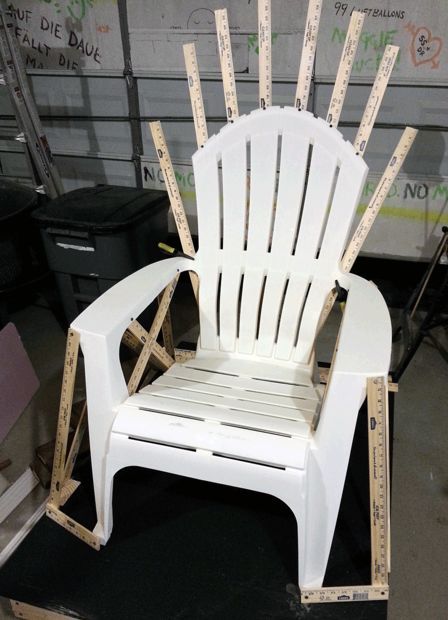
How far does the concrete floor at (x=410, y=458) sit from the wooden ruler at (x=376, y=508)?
0.19 metres

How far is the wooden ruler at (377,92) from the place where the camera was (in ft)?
4.50

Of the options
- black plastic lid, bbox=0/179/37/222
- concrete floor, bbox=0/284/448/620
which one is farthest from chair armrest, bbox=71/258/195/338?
black plastic lid, bbox=0/179/37/222

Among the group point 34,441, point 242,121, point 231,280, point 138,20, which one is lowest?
point 34,441

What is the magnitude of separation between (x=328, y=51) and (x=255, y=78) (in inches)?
15.5

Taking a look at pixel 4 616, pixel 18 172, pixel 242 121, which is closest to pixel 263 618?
pixel 4 616

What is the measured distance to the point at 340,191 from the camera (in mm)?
1468

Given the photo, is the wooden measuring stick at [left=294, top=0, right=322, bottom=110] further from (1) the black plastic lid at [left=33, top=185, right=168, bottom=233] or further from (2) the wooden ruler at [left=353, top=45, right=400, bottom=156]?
(1) the black plastic lid at [left=33, top=185, right=168, bottom=233]

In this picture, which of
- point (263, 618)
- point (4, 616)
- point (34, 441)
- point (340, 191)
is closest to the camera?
point (263, 618)

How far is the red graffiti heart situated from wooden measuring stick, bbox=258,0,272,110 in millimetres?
1164

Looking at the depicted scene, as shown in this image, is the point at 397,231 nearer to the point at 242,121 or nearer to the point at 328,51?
the point at 328,51

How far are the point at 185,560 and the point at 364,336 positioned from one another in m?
0.82

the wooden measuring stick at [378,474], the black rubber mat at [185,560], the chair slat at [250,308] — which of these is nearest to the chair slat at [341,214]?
the chair slat at [250,308]

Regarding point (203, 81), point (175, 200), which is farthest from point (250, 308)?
point (203, 81)

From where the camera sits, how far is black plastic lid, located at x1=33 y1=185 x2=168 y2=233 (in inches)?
79.3
